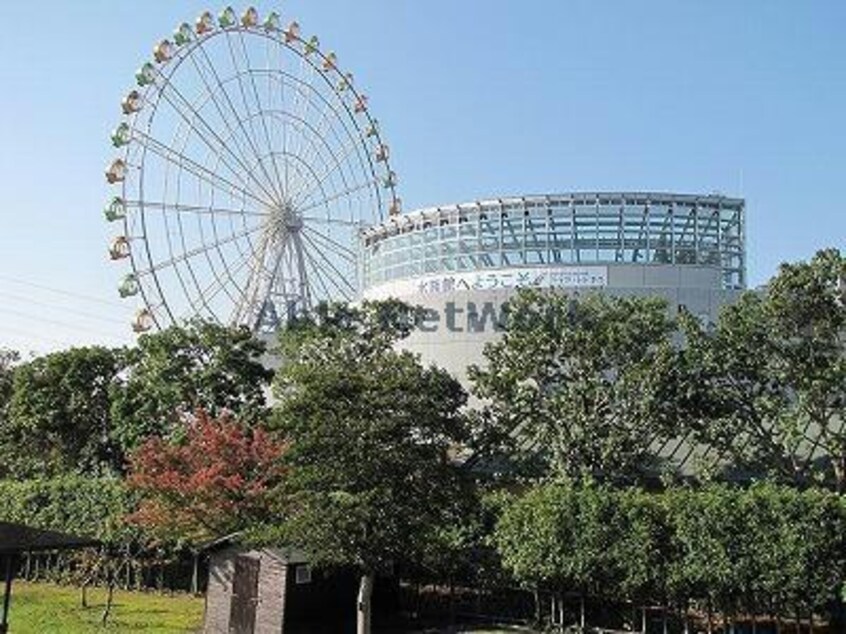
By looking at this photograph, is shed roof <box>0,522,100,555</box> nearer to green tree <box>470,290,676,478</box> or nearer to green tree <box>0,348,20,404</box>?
green tree <box>470,290,676,478</box>

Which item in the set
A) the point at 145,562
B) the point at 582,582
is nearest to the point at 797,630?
the point at 582,582

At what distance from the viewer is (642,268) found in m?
40.1

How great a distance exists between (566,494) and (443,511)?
11.6 ft

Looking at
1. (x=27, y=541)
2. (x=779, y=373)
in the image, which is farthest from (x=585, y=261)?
(x=27, y=541)

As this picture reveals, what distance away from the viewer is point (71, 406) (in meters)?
33.3

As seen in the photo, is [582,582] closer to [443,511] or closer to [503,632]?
[503,632]

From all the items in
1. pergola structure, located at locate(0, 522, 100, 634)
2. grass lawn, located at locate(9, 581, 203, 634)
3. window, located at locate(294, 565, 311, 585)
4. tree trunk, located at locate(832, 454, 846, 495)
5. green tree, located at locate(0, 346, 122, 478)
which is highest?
green tree, located at locate(0, 346, 122, 478)

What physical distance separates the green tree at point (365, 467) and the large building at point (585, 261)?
68.8 feet

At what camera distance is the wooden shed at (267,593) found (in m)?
20.0

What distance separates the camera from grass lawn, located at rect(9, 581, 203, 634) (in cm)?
2128

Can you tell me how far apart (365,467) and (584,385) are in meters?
9.94

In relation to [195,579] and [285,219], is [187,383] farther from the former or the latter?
[285,219]

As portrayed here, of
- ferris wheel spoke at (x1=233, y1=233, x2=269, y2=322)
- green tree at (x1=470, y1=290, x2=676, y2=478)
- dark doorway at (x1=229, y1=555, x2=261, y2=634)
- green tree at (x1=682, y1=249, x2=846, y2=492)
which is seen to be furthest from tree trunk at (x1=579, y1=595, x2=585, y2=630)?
ferris wheel spoke at (x1=233, y1=233, x2=269, y2=322)

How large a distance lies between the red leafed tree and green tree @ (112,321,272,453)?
5300mm
